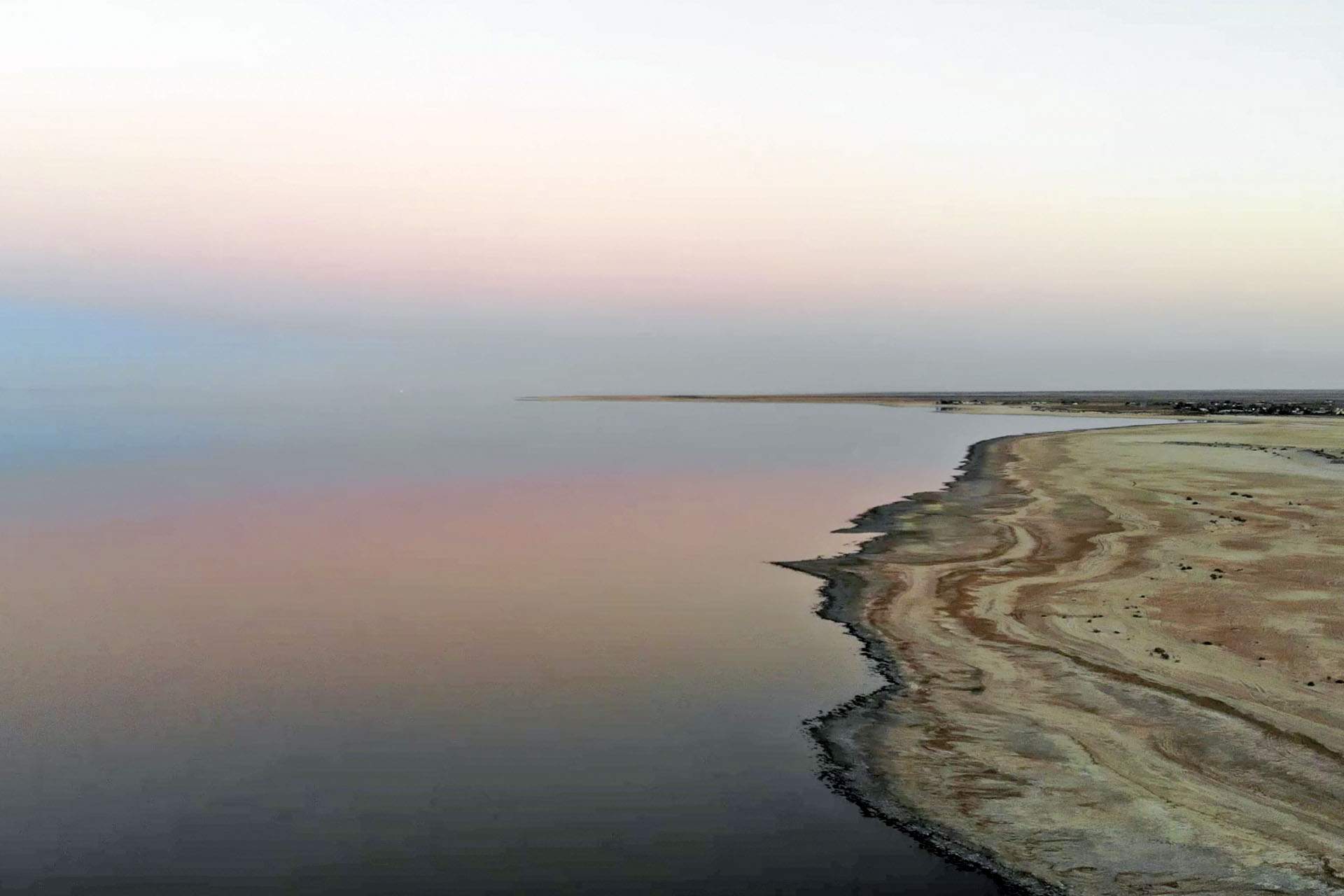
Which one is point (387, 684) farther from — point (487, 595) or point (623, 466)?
point (623, 466)

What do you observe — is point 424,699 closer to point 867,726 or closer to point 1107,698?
point 867,726

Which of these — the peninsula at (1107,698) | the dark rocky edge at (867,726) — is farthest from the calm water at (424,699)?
the peninsula at (1107,698)

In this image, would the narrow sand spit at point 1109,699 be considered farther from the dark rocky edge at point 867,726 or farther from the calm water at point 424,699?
the calm water at point 424,699

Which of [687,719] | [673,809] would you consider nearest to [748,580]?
[687,719]

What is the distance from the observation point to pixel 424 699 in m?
16.7

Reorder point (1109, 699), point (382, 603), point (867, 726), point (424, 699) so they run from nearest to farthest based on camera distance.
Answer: point (867, 726), point (1109, 699), point (424, 699), point (382, 603)

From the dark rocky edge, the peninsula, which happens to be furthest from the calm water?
the peninsula

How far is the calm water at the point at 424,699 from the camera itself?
11.4m

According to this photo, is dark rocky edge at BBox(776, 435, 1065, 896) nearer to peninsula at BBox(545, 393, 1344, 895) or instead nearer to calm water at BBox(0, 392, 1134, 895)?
peninsula at BBox(545, 393, 1344, 895)

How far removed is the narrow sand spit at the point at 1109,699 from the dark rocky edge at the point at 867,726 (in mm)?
48

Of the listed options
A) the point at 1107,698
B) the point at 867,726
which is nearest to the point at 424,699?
the point at 867,726

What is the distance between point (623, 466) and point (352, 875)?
49.9 m

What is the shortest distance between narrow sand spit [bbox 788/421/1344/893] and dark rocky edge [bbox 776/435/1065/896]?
0.05 m

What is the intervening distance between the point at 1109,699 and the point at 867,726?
3.95m
